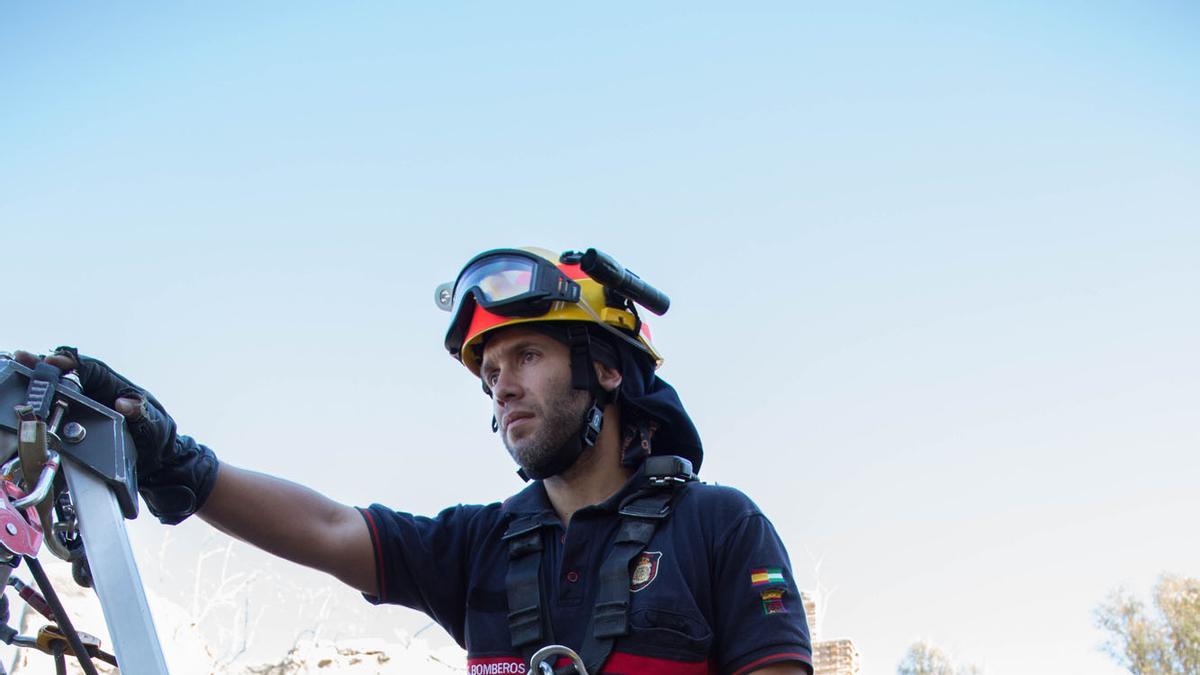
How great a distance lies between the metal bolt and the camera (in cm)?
247

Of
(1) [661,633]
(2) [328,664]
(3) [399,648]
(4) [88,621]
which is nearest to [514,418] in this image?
(1) [661,633]

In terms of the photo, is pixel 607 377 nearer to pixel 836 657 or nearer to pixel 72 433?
pixel 72 433

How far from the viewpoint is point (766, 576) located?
328cm

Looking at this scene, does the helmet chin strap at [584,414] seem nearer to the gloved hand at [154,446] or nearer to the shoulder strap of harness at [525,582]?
the shoulder strap of harness at [525,582]

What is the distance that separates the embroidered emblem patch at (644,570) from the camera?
3.31m

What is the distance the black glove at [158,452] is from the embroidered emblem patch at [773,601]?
156cm

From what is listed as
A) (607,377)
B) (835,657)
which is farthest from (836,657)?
(607,377)

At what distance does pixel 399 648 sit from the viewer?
1577 centimetres

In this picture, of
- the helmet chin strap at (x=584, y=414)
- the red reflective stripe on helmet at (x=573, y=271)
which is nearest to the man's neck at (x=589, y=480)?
the helmet chin strap at (x=584, y=414)

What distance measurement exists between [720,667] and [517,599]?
0.61 m

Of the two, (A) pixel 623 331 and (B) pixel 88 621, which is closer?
(A) pixel 623 331

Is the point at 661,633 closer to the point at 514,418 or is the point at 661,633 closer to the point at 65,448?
the point at 514,418

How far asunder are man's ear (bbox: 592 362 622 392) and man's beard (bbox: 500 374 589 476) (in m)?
0.18

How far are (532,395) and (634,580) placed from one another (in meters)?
0.75
